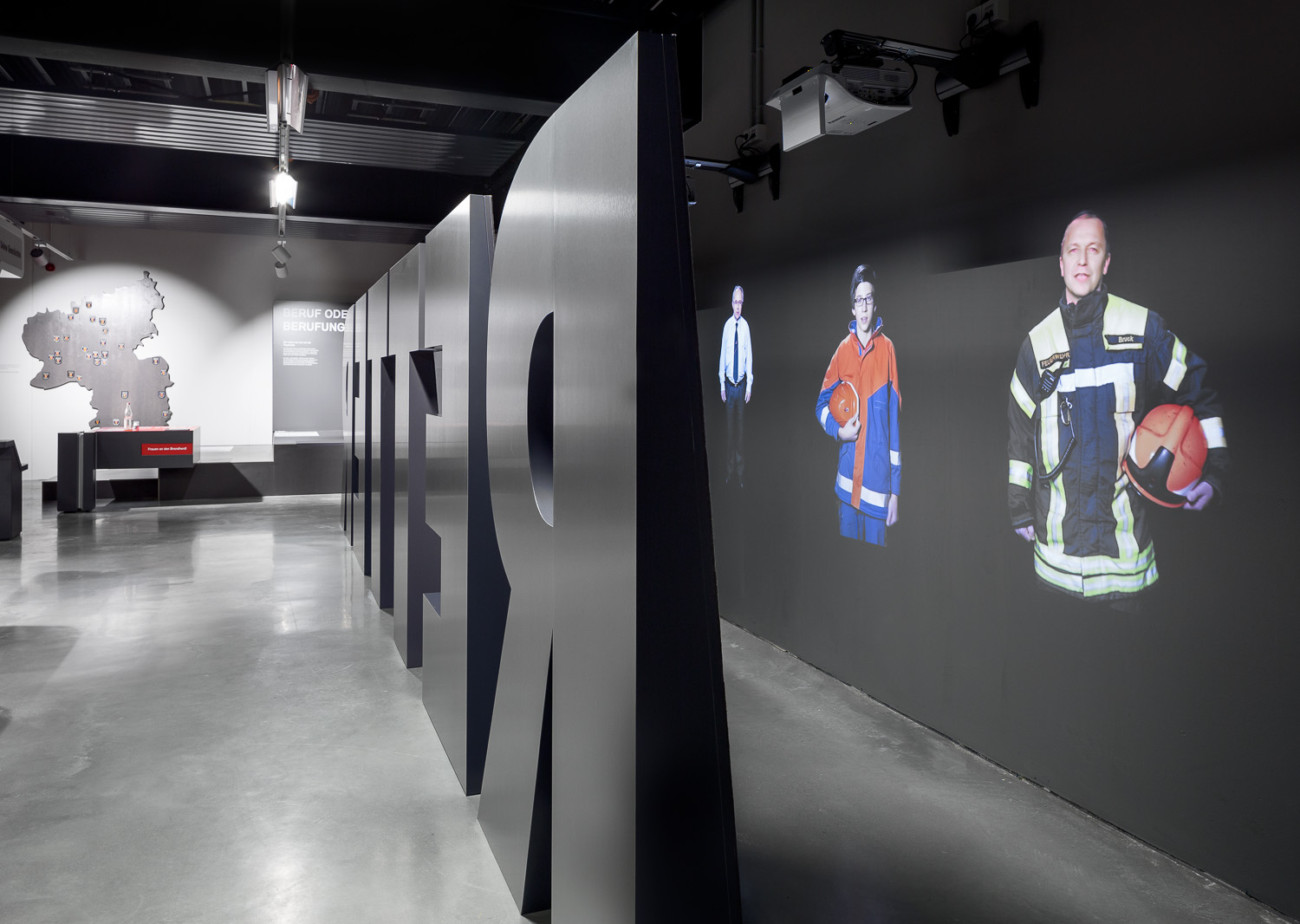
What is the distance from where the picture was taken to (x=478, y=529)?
9.80 feet

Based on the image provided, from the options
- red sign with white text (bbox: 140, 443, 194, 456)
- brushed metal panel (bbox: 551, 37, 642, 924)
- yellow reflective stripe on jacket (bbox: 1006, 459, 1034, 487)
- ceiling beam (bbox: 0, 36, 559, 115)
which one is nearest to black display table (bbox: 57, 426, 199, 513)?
red sign with white text (bbox: 140, 443, 194, 456)

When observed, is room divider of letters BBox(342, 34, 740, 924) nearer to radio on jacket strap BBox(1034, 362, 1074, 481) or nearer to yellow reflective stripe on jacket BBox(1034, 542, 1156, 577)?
yellow reflective stripe on jacket BBox(1034, 542, 1156, 577)

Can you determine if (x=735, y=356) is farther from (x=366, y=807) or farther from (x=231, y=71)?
(x=231, y=71)

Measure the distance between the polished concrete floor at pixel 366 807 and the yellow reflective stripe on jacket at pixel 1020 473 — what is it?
109cm

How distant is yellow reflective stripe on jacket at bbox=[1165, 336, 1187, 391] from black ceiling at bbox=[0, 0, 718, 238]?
4011 mm

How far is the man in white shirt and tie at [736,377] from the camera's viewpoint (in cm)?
506

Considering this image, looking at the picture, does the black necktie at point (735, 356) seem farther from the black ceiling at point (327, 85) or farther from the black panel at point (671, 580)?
the black panel at point (671, 580)

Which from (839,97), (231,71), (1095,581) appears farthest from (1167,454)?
(231,71)

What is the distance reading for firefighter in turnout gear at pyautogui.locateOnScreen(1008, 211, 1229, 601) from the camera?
8.38 ft

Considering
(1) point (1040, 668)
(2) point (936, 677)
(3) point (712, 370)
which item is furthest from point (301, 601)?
(1) point (1040, 668)

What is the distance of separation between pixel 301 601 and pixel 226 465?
19.1 feet

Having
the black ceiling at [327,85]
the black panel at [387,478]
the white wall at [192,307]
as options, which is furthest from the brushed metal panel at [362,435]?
the white wall at [192,307]

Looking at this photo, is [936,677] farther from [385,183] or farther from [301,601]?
[385,183]

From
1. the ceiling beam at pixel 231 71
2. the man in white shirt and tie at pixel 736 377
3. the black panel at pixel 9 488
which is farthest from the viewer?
the black panel at pixel 9 488
